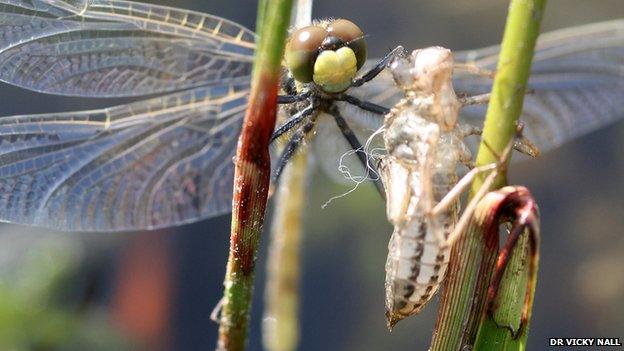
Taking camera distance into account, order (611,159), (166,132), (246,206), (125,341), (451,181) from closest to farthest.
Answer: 1. (246,206)
2. (451,181)
3. (166,132)
4. (125,341)
5. (611,159)

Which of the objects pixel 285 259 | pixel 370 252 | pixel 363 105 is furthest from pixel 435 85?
pixel 370 252

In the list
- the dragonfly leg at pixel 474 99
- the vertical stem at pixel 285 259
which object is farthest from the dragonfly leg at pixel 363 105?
the vertical stem at pixel 285 259

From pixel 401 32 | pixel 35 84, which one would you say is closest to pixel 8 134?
pixel 35 84

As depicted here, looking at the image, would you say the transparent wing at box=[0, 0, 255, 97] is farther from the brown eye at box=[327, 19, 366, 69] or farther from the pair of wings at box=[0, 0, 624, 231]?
the brown eye at box=[327, 19, 366, 69]

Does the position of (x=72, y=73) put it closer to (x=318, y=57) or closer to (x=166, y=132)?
(x=166, y=132)

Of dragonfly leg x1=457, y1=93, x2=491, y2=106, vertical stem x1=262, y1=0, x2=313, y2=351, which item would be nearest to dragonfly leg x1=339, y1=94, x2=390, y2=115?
dragonfly leg x1=457, y1=93, x2=491, y2=106

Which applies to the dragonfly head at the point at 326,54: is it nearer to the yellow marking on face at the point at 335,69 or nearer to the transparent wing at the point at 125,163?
the yellow marking on face at the point at 335,69

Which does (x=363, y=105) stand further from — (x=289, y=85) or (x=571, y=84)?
(x=571, y=84)
